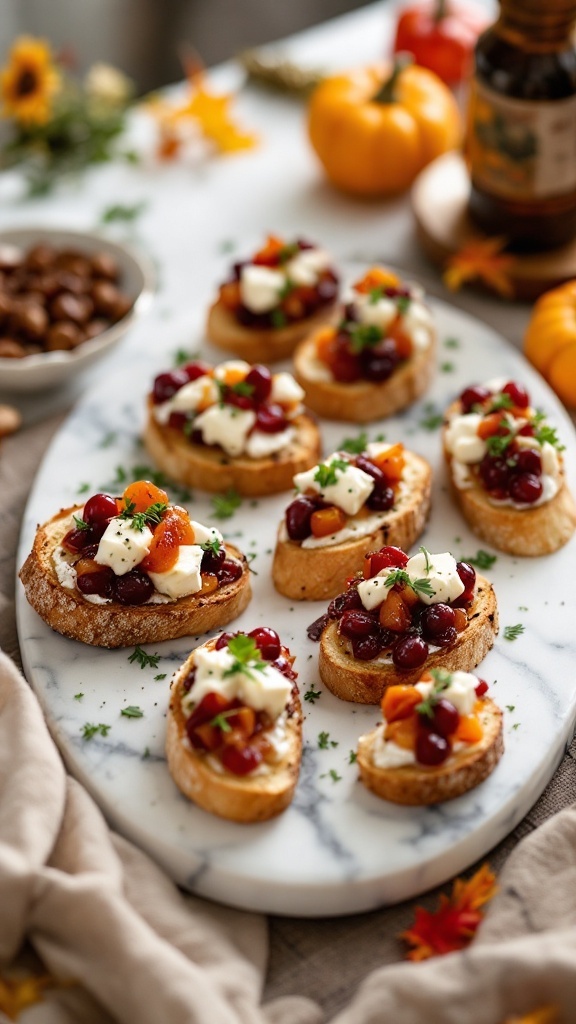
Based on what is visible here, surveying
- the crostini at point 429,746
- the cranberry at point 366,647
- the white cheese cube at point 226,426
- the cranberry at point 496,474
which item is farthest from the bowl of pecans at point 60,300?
the crostini at point 429,746

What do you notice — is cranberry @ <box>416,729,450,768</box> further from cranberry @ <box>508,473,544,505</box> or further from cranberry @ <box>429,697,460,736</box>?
cranberry @ <box>508,473,544,505</box>

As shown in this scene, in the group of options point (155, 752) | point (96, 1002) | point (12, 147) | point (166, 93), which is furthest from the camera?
point (166, 93)

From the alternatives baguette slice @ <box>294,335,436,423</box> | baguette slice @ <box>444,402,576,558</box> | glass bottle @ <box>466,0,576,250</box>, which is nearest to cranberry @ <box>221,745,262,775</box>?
baguette slice @ <box>444,402,576,558</box>

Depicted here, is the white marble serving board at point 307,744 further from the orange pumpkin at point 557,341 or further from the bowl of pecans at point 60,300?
the bowl of pecans at point 60,300

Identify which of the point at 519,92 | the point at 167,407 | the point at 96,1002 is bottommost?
the point at 96,1002

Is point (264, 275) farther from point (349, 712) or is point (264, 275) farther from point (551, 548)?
point (349, 712)

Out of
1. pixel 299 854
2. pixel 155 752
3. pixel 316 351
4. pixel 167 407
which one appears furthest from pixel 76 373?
pixel 299 854

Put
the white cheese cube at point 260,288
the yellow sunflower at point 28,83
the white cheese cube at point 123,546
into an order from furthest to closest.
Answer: the yellow sunflower at point 28,83, the white cheese cube at point 260,288, the white cheese cube at point 123,546
